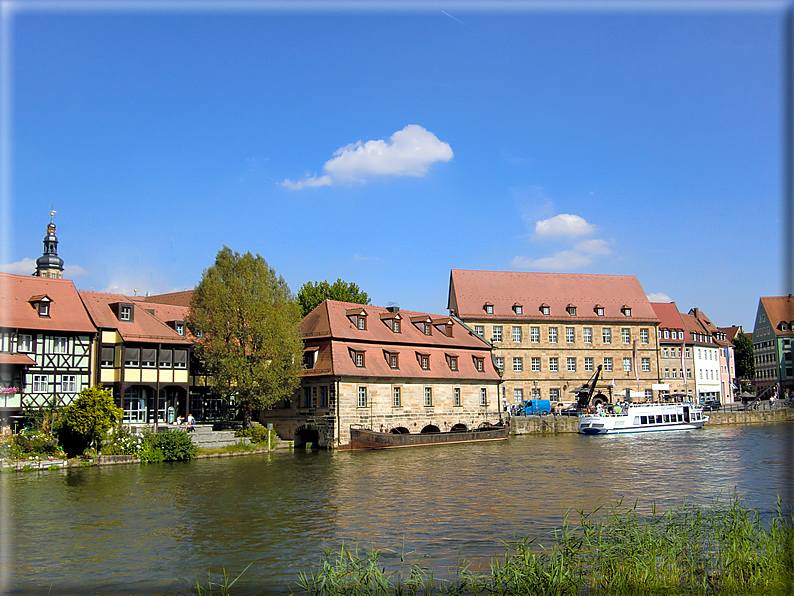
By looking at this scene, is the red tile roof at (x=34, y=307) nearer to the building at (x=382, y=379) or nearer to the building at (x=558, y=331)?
the building at (x=382, y=379)

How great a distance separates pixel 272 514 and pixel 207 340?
2514cm

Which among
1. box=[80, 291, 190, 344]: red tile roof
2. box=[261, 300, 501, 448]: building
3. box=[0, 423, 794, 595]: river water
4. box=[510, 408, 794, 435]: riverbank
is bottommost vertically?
box=[510, 408, 794, 435]: riverbank

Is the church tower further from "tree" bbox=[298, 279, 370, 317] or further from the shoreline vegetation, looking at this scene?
the shoreline vegetation

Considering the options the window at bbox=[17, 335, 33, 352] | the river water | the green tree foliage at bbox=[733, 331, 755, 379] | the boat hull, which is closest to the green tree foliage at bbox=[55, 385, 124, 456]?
the river water

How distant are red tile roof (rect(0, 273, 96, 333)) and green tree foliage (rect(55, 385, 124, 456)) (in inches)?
253

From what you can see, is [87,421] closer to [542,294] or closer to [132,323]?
[132,323]

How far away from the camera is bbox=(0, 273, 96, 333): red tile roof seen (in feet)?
133

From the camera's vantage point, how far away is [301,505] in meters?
24.4

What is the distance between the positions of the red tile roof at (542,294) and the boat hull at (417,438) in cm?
2154

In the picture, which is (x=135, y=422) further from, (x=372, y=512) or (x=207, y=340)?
(x=372, y=512)

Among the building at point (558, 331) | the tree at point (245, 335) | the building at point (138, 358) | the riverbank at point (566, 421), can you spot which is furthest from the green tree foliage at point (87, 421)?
the building at point (558, 331)

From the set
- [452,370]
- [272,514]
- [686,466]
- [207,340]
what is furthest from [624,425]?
[272,514]

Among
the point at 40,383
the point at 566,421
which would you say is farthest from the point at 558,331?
the point at 40,383

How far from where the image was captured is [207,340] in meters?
46.0
